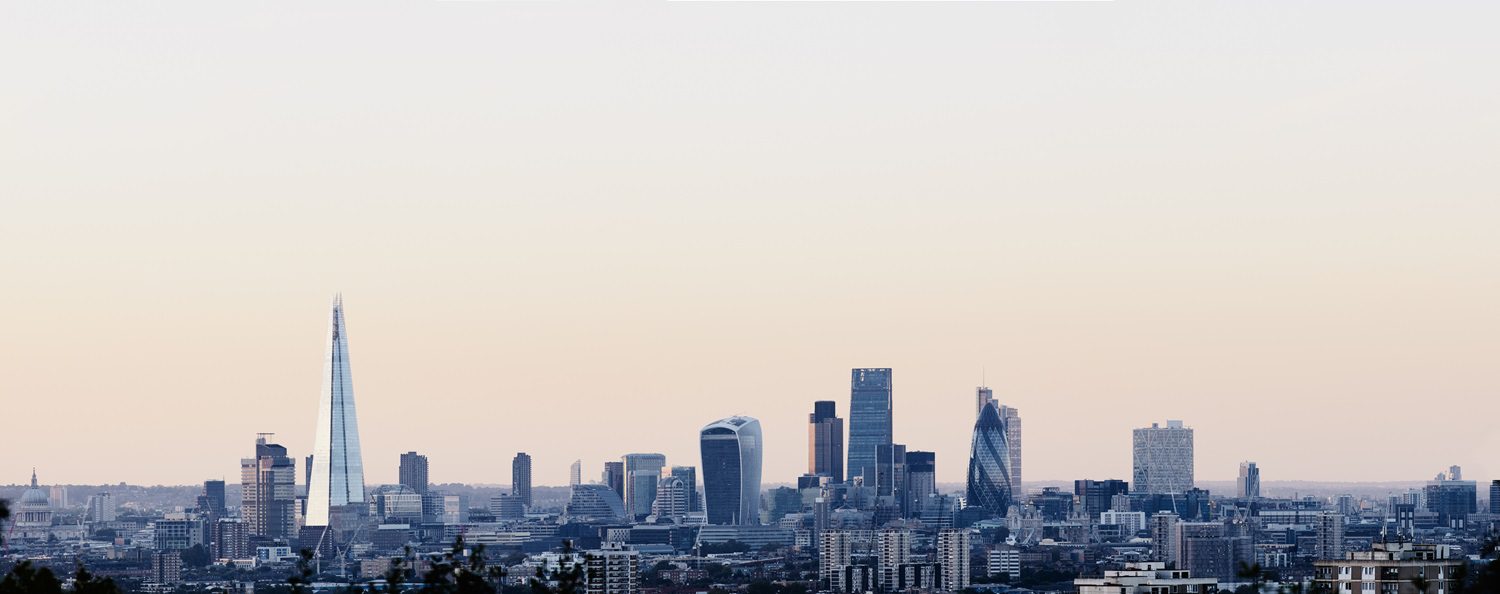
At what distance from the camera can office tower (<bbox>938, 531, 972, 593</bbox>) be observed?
163125 mm

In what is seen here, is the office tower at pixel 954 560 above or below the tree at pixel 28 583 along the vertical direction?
below

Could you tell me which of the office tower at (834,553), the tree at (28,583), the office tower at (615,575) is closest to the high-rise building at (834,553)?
the office tower at (834,553)

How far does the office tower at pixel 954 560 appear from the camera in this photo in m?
163

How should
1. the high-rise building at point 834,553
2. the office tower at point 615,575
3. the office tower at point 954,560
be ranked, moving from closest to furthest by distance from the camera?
the office tower at point 615,575
the office tower at point 954,560
the high-rise building at point 834,553

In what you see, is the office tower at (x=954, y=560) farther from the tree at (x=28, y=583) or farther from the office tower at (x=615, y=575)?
the tree at (x=28, y=583)

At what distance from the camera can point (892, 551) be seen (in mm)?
178500

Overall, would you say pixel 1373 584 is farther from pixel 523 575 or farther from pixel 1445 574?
pixel 523 575

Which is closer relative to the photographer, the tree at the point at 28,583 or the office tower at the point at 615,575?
the tree at the point at 28,583

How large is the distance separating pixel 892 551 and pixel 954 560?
10.3m

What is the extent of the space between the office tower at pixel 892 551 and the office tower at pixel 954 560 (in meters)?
2.85

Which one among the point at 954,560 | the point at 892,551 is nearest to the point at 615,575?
the point at 954,560

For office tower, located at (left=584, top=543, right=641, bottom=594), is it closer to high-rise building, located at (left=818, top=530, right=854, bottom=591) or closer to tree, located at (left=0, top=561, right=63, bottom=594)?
high-rise building, located at (left=818, top=530, right=854, bottom=591)

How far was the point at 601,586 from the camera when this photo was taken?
112 m

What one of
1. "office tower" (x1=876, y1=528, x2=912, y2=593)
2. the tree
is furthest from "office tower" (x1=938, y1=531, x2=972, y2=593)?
the tree
